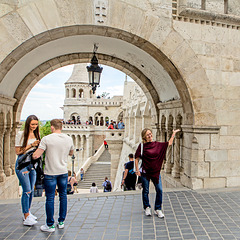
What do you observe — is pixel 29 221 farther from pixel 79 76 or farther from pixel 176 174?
pixel 79 76

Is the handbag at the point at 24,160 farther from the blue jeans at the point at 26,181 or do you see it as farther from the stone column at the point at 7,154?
the stone column at the point at 7,154

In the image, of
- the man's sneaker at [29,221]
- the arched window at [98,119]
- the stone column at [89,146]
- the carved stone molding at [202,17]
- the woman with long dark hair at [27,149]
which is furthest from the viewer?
the arched window at [98,119]

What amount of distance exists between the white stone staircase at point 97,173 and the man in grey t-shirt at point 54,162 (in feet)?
54.9

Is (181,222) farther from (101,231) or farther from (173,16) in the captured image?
(173,16)

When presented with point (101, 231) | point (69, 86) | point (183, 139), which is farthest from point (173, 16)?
Result: point (69, 86)

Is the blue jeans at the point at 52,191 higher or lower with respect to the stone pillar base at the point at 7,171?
higher

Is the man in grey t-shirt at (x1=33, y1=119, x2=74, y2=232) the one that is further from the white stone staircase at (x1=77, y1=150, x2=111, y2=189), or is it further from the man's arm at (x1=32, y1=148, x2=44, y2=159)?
the white stone staircase at (x1=77, y1=150, x2=111, y2=189)

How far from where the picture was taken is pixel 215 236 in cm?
300

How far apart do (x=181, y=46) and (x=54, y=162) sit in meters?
3.40

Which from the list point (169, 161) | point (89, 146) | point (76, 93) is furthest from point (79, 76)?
point (169, 161)

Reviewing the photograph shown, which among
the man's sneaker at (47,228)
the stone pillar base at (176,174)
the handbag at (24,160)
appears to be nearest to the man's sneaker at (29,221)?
the man's sneaker at (47,228)

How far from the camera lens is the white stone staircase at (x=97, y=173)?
64.5 ft

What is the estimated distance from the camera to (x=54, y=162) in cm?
288

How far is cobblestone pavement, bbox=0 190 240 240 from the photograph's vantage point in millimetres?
3008
